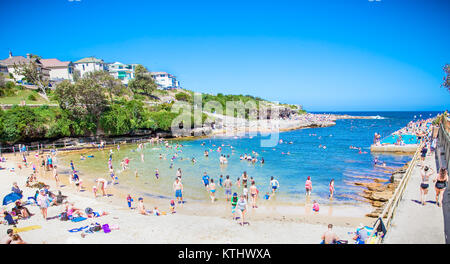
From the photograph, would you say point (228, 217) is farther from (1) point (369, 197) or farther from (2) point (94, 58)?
(2) point (94, 58)

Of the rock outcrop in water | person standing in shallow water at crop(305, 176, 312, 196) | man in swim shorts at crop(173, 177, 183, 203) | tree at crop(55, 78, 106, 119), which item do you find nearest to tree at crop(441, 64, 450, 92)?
the rock outcrop in water

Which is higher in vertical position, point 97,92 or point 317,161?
point 97,92

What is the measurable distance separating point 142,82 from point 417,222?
7111 centimetres

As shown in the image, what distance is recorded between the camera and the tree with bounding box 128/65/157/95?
7025 cm

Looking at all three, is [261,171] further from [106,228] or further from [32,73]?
[32,73]

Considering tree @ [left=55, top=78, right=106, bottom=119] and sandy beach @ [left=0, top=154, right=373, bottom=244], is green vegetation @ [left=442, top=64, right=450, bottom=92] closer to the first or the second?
sandy beach @ [left=0, top=154, right=373, bottom=244]

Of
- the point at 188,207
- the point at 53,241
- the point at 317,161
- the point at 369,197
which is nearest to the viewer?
the point at 53,241

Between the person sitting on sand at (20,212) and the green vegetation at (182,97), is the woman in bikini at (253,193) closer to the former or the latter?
the person sitting on sand at (20,212)

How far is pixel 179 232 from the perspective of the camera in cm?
980

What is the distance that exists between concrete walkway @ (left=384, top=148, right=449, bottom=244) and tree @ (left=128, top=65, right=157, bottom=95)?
6889 cm

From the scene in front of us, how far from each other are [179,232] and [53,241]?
15.0 feet

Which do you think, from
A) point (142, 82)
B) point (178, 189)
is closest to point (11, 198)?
point (178, 189)
